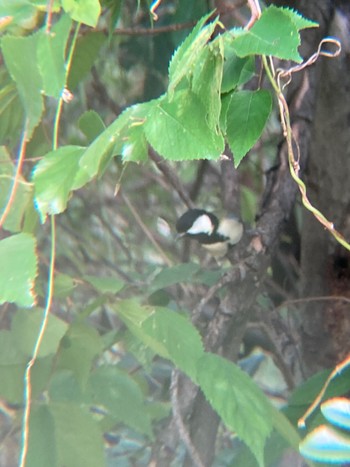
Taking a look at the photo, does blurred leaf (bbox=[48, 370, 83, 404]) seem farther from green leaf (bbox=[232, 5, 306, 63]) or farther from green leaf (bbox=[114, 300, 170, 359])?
green leaf (bbox=[232, 5, 306, 63])

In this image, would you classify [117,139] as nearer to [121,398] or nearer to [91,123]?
[91,123]

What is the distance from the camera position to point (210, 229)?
43.6 inches

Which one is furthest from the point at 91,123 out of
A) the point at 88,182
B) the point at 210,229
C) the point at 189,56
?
the point at 210,229

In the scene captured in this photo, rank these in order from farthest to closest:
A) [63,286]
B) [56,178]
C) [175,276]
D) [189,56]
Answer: [175,276]
[63,286]
[56,178]
[189,56]

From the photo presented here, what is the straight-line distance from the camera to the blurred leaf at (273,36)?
0.37 meters

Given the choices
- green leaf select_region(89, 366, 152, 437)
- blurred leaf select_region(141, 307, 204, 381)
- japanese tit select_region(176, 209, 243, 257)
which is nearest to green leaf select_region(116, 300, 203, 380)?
blurred leaf select_region(141, 307, 204, 381)

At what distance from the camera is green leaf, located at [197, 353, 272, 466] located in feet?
1.88

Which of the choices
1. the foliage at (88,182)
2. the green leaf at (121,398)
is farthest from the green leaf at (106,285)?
the green leaf at (121,398)

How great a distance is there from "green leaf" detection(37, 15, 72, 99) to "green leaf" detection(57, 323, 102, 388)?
0.31 meters

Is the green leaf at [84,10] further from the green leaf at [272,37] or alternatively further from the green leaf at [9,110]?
the green leaf at [9,110]

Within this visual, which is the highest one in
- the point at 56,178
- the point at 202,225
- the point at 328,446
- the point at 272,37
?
the point at 272,37

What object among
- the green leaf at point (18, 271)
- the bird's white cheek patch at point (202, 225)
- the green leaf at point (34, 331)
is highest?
the green leaf at point (18, 271)

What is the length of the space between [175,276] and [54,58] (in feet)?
1.24

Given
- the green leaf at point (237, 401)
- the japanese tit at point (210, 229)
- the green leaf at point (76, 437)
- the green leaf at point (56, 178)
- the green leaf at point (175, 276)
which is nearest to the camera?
the green leaf at point (56, 178)
